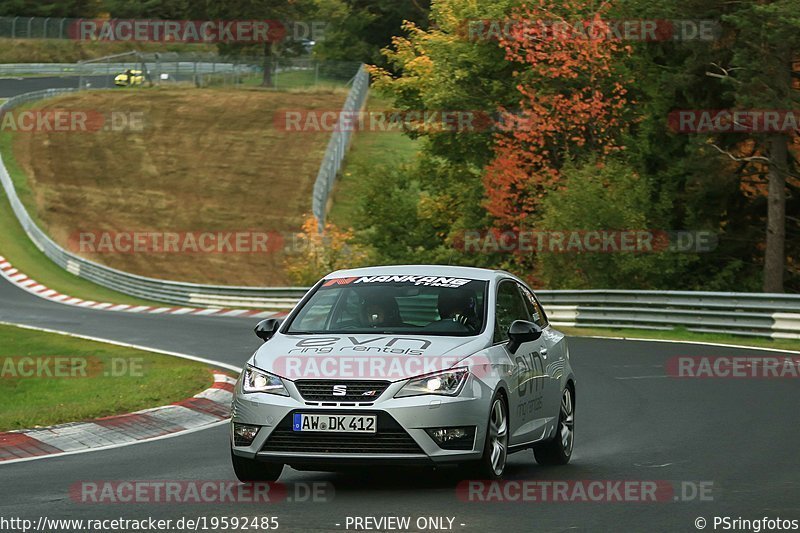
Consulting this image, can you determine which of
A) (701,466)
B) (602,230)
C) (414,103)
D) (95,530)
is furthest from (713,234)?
(95,530)

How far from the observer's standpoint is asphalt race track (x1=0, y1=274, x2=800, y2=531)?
903 cm

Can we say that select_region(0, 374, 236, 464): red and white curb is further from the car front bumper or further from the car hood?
the car front bumper

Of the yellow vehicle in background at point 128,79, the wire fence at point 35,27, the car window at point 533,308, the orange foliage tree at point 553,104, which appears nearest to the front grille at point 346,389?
the car window at point 533,308

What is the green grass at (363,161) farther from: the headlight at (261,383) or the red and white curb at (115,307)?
the headlight at (261,383)

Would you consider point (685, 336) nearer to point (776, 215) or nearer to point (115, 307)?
point (776, 215)

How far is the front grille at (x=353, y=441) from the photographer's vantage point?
31.8 feet

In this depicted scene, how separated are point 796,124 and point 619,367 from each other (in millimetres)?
14206

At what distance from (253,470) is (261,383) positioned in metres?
0.69

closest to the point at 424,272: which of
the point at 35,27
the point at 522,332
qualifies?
the point at 522,332

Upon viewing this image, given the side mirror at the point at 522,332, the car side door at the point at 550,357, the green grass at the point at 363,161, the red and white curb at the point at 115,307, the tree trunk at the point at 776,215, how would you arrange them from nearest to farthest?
the side mirror at the point at 522,332 < the car side door at the point at 550,357 < the tree trunk at the point at 776,215 < the red and white curb at the point at 115,307 < the green grass at the point at 363,161

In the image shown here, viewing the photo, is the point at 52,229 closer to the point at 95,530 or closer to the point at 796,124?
the point at 796,124

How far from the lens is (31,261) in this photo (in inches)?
2064

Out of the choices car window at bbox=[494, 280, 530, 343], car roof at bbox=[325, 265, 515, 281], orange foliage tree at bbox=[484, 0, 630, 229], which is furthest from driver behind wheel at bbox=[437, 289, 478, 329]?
orange foliage tree at bbox=[484, 0, 630, 229]

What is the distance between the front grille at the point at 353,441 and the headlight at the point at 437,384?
0.80ft
